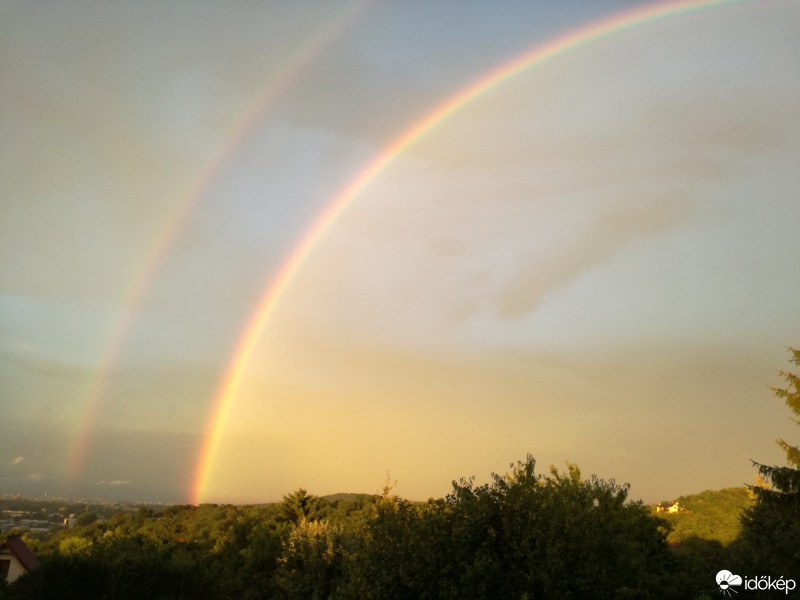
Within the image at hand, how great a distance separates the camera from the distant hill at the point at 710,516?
69450 mm

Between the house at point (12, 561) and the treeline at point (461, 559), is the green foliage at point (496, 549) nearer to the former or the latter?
the treeline at point (461, 559)

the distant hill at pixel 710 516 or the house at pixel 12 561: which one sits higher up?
the distant hill at pixel 710 516

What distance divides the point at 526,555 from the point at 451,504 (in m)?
3.51

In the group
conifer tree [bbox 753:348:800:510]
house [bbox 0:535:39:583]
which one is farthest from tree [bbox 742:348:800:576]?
house [bbox 0:535:39:583]

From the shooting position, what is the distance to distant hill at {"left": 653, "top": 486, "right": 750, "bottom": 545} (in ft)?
228

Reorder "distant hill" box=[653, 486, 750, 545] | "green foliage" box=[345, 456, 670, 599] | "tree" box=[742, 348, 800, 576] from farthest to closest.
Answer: "distant hill" box=[653, 486, 750, 545]
"tree" box=[742, 348, 800, 576]
"green foliage" box=[345, 456, 670, 599]

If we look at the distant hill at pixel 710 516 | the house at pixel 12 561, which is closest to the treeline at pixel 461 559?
the distant hill at pixel 710 516

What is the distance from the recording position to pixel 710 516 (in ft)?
309

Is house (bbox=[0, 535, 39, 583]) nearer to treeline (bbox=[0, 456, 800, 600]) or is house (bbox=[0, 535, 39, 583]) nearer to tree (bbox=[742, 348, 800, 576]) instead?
treeline (bbox=[0, 456, 800, 600])

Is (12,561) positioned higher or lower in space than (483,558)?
lower

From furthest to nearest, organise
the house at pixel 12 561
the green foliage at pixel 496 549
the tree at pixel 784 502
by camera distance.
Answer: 1. the house at pixel 12 561
2. the tree at pixel 784 502
3. the green foliage at pixel 496 549

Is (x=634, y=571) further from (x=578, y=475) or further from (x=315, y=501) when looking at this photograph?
(x=315, y=501)

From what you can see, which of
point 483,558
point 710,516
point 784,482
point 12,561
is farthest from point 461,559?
point 710,516

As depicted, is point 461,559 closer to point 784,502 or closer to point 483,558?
point 483,558
